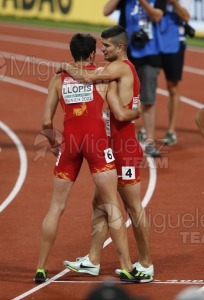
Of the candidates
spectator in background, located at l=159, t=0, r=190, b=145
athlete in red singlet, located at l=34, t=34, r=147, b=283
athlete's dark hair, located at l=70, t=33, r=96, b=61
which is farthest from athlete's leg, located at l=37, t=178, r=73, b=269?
spectator in background, located at l=159, t=0, r=190, b=145

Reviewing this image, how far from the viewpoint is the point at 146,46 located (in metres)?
11.8

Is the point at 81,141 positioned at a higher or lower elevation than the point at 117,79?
lower

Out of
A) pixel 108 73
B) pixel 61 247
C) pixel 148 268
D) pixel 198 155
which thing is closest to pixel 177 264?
pixel 148 268

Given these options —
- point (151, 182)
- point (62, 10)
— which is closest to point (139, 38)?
point (151, 182)

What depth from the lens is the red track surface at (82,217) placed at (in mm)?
7590

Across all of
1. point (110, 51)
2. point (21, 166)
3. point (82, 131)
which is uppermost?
point (110, 51)

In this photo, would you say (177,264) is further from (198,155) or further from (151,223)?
(198,155)

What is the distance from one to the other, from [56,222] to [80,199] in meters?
2.83

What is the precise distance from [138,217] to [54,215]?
67 centimetres

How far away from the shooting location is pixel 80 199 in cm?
1027

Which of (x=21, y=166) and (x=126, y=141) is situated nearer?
(x=126, y=141)

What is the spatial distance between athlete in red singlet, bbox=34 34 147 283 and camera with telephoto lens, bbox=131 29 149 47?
4384 millimetres

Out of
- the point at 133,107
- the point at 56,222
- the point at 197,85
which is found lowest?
the point at 197,85

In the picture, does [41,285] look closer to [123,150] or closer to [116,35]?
[123,150]
